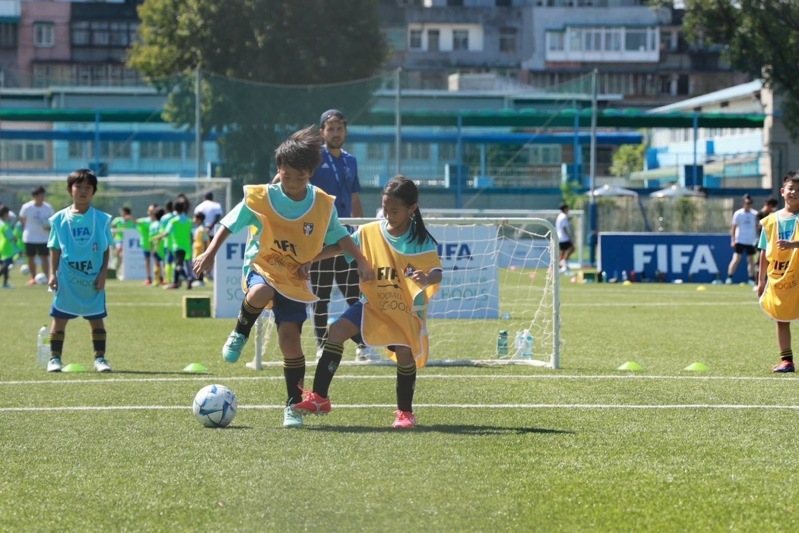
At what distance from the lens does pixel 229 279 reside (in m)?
19.8

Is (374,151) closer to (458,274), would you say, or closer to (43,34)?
(458,274)

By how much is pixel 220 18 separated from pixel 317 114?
15.8 m

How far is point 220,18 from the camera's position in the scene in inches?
1892

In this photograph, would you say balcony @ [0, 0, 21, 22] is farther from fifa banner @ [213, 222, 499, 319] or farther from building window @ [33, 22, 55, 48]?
fifa banner @ [213, 222, 499, 319]

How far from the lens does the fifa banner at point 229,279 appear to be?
64.5ft

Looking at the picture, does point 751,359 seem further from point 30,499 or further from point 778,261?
point 30,499

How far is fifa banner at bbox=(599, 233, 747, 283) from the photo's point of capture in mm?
33125

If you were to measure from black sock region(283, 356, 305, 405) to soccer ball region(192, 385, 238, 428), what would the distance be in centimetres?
39

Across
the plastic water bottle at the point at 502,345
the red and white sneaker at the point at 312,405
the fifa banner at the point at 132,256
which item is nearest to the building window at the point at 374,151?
the fifa banner at the point at 132,256

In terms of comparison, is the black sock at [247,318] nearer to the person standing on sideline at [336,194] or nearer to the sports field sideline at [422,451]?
the sports field sideline at [422,451]

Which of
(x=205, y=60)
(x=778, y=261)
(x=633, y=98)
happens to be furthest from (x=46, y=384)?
(x=633, y=98)

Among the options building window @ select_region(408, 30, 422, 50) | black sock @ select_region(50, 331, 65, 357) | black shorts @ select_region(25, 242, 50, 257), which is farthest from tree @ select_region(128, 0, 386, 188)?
building window @ select_region(408, 30, 422, 50)

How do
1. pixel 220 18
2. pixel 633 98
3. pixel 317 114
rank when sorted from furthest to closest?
pixel 633 98
pixel 220 18
pixel 317 114

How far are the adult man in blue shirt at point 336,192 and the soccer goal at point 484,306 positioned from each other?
0.83 ft
